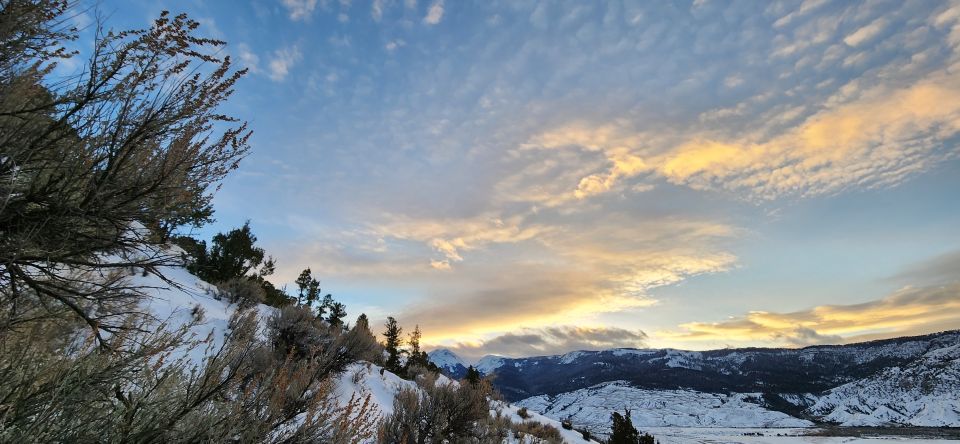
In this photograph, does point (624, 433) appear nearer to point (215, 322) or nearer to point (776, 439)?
point (215, 322)

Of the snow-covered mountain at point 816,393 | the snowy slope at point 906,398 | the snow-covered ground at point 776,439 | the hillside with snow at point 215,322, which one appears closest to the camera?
the hillside with snow at point 215,322

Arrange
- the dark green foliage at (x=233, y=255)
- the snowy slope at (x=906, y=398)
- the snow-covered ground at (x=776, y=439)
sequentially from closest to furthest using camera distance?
the dark green foliage at (x=233, y=255) → the snow-covered ground at (x=776, y=439) → the snowy slope at (x=906, y=398)

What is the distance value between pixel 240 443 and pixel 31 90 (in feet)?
11.9

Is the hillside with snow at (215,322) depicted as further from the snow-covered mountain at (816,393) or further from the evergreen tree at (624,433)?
the snow-covered mountain at (816,393)

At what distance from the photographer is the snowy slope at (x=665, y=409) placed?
112688 millimetres

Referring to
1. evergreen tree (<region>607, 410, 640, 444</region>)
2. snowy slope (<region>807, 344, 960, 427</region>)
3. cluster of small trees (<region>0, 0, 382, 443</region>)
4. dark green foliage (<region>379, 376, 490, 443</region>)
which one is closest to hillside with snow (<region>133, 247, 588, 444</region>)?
dark green foliage (<region>379, 376, 490, 443</region>)

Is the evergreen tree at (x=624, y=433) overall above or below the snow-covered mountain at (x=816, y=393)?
above

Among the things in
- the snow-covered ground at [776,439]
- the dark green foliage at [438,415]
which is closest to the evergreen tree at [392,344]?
the dark green foliage at [438,415]

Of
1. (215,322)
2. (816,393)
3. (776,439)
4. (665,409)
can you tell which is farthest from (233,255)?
(816,393)

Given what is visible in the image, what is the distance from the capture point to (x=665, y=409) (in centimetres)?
13150

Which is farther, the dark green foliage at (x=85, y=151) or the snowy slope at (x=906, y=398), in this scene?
the snowy slope at (x=906, y=398)

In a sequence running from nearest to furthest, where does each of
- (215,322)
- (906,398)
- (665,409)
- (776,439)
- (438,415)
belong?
1. (438,415)
2. (215,322)
3. (776,439)
4. (906,398)
5. (665,409)

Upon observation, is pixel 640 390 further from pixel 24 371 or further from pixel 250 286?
pixel 24 371

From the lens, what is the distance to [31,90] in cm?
349
